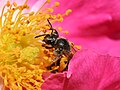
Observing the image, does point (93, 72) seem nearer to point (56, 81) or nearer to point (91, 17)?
point (56, 81)

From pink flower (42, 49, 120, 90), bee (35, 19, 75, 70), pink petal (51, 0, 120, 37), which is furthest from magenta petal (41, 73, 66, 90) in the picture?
pink petal (51, 0, 120, 37)

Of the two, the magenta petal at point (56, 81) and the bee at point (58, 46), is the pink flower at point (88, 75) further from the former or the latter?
the bee at point (58, 46)

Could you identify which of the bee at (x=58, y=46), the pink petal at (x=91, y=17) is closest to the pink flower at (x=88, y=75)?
the bee at (x=58, y=46)

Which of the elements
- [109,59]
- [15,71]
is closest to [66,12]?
[15,71]

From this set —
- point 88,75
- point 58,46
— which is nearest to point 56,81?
point 88,75

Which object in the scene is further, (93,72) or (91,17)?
(91,17)

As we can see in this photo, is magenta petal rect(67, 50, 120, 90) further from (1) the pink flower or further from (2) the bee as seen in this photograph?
(2) the bee

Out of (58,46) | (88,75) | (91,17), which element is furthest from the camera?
(91,17)

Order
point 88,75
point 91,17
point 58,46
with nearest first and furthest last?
point 88,75, point 58,46, point 91,17

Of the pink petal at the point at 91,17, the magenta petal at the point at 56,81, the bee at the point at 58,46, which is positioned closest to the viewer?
the magenta petal at the point at 56,81
